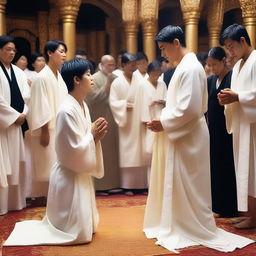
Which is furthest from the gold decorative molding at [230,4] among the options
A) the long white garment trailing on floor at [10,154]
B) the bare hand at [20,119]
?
the bare hand at [20,119]

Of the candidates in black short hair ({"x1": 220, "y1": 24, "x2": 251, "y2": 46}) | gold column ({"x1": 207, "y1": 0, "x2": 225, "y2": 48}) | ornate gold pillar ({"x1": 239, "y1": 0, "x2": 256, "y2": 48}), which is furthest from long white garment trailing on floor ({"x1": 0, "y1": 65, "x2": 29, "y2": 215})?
gold column ({"x1": 207, "y1": 0, "x2": 225, "y2": 48})

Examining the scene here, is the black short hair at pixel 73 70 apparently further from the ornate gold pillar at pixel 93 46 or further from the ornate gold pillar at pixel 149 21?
the ornate gold pillar at pixel 93 46

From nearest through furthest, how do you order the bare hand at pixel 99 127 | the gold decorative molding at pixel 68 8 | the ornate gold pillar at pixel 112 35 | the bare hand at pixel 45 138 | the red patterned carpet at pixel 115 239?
1. the red patterned carpet at pixel 115 239
2. the bare hand at pixel 99 127
3. the bare hand at pixel 45 138
4. the gold decorative molding at pixel 68 8
5. the ornate gold pillar at pixel 112 35

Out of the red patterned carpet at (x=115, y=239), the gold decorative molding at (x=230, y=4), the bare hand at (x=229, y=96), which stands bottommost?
the red patterned carpet at (x=115, y=239)

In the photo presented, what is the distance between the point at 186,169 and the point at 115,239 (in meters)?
0.91

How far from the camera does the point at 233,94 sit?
3.78 metres

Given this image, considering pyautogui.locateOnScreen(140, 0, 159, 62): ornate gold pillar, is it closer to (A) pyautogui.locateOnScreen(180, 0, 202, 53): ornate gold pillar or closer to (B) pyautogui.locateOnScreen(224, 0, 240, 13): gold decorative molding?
(A) pyautogui.locateOnScreen(180, 0, 202, 53): ornate gold pillar

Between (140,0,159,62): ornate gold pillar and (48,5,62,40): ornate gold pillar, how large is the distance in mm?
3254

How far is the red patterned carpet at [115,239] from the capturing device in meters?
3.43

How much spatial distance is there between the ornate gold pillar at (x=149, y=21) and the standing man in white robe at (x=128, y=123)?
4023 millimetres

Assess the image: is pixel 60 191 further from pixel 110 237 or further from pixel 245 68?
pixel 245 68

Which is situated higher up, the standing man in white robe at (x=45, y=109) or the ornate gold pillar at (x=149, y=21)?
the ornate gold pillar at (x=149, y=21)

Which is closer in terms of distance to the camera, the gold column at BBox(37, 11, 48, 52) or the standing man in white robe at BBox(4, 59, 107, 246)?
the standing man in white robe at BBox(4, 59, 107, 246)

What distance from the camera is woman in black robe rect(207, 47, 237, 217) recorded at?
14.9 ft
